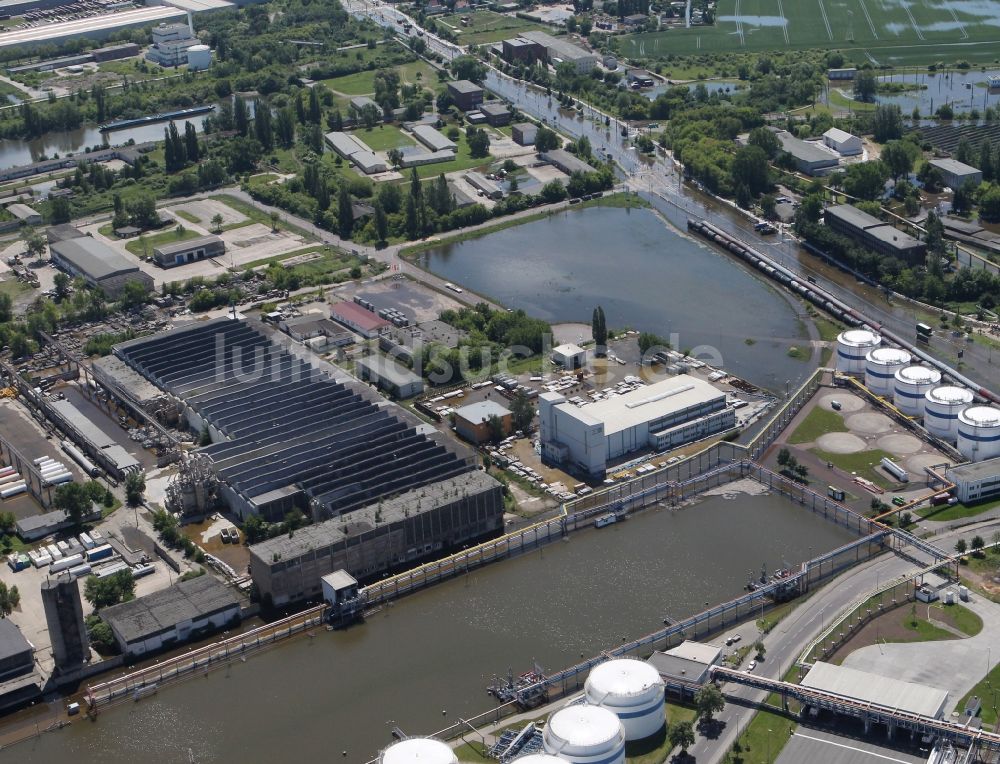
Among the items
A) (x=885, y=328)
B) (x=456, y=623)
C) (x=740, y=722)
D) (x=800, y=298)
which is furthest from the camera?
(x=800, y=298)

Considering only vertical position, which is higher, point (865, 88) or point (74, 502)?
point (865, 88)

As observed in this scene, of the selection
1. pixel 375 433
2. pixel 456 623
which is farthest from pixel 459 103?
pixel 456 623

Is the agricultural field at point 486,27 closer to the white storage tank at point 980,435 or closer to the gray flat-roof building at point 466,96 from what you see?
the gray flat-roof building at point 466,96

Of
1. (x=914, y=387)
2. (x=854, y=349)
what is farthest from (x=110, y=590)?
(x=854, y=349)

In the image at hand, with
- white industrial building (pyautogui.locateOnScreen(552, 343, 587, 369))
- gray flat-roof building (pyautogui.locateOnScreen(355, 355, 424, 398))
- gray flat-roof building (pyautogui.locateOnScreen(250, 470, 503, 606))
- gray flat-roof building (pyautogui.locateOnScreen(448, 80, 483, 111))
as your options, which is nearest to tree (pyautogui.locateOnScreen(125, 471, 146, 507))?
gray flat-roof building (pyautogui.locateOnScreen(250, 470, 503, 606))

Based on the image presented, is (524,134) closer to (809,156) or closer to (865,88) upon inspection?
(809,156)

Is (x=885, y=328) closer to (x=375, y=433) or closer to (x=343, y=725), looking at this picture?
(x=375, y=433)

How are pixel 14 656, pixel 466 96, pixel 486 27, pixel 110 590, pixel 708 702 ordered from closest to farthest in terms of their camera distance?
pixel 708 702
pixel 14 656
pixel 110 590
pixel 466 96
pixel 486 27
